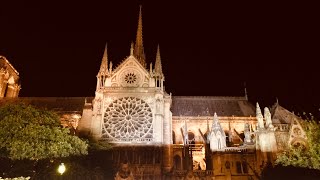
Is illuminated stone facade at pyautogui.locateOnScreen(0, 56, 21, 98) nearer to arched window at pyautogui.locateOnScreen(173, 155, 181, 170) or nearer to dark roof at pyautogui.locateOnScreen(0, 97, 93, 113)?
dark roof at pyautogui.locateOnScreen(0, 97, 93, 113)

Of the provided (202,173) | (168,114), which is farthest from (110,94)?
(202,173)

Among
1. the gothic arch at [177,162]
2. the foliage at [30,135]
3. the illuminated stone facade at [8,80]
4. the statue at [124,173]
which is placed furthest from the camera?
the illuminated stone facade at [8,80]

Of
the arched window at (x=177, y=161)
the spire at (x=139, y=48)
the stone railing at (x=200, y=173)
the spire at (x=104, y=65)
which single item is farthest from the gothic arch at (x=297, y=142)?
the spire at (x=139, y=48)

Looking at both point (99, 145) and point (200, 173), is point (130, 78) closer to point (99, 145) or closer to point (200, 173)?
point (99, 145)

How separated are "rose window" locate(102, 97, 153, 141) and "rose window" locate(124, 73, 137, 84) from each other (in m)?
2.35

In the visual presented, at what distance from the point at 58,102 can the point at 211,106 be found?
22.2 metres

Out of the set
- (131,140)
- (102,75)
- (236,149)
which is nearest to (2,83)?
(102,75)

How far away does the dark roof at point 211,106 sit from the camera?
152 ft

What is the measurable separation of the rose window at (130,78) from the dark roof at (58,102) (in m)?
8.82

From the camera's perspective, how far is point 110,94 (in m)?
41.2

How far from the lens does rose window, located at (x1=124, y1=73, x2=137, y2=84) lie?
4225 cm

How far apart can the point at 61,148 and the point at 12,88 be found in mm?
39953

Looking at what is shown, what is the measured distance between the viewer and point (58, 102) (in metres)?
49.9

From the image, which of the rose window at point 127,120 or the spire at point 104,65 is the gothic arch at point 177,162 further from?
the spire at point 104,65
